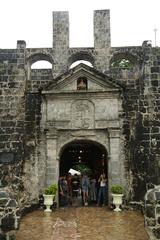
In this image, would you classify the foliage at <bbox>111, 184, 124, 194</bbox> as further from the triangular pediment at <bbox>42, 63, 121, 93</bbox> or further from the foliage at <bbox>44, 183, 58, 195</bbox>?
the triangular pediment at <bbox>42, 63, 121, 93</bbox>

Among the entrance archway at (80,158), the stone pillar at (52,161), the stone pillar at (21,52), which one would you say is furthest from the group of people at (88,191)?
the stone pillar at (21,52)

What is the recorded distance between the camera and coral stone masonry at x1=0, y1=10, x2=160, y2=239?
1356cm

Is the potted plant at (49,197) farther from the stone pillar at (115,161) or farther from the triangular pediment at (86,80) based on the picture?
the triangular pediment at (86,80)

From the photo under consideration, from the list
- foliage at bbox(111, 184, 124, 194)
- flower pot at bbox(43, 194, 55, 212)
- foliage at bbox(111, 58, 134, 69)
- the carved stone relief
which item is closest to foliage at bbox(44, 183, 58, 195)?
flower pot at bbox(43, 194, 55, 212)

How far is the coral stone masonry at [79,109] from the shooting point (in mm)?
13562

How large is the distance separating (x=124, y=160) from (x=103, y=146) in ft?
3.11

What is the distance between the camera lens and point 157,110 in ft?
45.2

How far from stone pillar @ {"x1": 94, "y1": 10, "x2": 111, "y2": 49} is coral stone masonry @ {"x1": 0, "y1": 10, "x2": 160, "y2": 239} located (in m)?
0.04

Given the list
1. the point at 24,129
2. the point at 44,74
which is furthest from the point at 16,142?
the point at 44,74

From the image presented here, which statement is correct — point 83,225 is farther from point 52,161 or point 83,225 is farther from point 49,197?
point 52,161

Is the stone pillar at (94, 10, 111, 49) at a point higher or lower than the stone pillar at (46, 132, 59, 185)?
higher

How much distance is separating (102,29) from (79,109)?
3265mm

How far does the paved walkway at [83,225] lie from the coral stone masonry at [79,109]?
153 cm

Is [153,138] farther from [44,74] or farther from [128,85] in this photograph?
[44,74]
